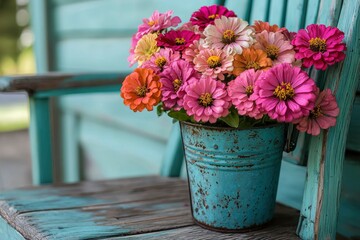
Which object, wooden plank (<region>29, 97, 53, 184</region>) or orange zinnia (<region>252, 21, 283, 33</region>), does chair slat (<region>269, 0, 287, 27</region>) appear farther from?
wooden plank (<region>29, 97, 53, 184</region>)

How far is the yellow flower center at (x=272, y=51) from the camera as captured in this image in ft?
2.58

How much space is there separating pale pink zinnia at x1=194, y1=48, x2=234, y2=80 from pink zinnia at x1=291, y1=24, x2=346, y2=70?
0.10m

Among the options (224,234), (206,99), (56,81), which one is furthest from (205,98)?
(56,81)

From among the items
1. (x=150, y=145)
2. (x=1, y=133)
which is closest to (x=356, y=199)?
(x=150, y=145)

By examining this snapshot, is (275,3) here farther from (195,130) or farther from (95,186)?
(95,186)

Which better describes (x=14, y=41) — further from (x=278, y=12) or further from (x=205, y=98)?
(x=205, y=98)

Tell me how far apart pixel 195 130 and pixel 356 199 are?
40cm

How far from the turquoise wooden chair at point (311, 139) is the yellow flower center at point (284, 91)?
0.31ft

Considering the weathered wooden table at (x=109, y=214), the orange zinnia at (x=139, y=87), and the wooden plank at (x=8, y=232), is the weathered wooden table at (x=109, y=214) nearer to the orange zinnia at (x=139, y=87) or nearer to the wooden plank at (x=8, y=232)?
the wooden plank at (x=8, y=232)

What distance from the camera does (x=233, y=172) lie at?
822 millimetres

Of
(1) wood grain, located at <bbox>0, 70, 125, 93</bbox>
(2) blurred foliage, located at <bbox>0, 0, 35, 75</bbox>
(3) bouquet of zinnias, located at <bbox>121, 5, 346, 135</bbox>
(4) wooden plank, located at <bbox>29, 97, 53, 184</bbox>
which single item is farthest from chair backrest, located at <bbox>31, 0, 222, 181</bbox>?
(2) blurred foliage, located at <bbox>0, 0, 35, 75</bbox>

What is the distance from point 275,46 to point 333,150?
170mm

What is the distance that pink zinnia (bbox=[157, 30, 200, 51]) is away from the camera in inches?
32.4

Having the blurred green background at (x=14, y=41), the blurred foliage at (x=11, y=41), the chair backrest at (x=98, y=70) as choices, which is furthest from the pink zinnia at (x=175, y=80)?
the blurred foliage at (x=11, y=41)
